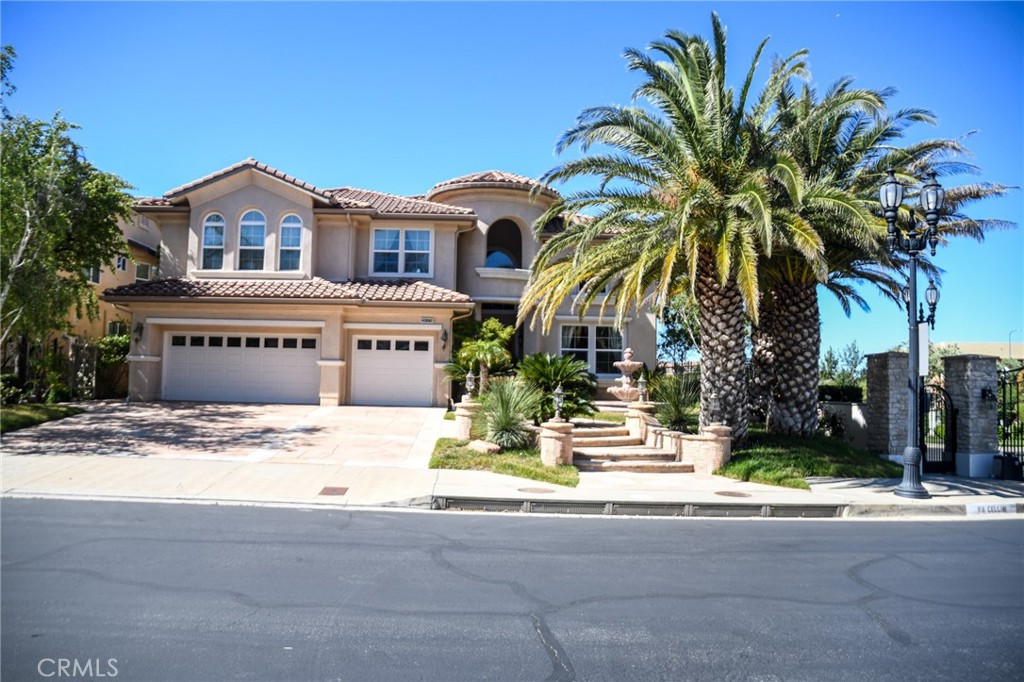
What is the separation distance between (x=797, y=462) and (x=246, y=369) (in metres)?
16.3

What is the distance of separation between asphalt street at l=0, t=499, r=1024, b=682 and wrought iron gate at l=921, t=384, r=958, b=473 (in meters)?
8.28

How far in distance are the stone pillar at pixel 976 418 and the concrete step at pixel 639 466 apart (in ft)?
22.9

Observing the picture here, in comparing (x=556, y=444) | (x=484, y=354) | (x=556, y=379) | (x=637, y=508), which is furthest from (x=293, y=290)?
(x=637, y=508)

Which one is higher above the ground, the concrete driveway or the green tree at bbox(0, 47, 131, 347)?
the green tree at bbox(0, 47, 131, 347)

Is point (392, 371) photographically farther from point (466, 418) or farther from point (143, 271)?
point (143, 271)

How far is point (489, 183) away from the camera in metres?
23.8

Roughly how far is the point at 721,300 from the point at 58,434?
49.0 ft

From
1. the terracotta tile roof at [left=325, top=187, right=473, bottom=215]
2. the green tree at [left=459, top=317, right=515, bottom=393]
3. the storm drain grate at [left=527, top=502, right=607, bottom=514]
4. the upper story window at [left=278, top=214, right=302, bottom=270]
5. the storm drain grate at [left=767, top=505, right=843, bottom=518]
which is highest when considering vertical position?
the terracotta tile roof at [left=325, top=187, right=473, bottom=215]

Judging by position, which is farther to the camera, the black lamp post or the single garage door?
the single garage door

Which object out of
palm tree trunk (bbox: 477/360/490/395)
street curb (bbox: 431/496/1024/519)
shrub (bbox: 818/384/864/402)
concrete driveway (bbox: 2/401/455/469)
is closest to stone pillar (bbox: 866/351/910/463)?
shrub (bbox: 818/384/864/402)

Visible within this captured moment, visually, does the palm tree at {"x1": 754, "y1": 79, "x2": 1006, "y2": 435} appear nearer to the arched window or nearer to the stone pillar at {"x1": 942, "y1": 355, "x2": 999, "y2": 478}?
the stone pillar at {"x1": 942, "y1": 355, "x2": 999, "y2": 478}

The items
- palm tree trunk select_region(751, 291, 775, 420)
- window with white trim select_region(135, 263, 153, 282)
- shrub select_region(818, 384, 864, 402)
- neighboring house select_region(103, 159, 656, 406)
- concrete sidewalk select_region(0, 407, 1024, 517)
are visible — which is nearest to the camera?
concrete sidewalk select_region(0, 407, 1024, 517)

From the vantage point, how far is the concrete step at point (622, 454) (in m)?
14.9

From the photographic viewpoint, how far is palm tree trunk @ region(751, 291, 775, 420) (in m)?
17.7
